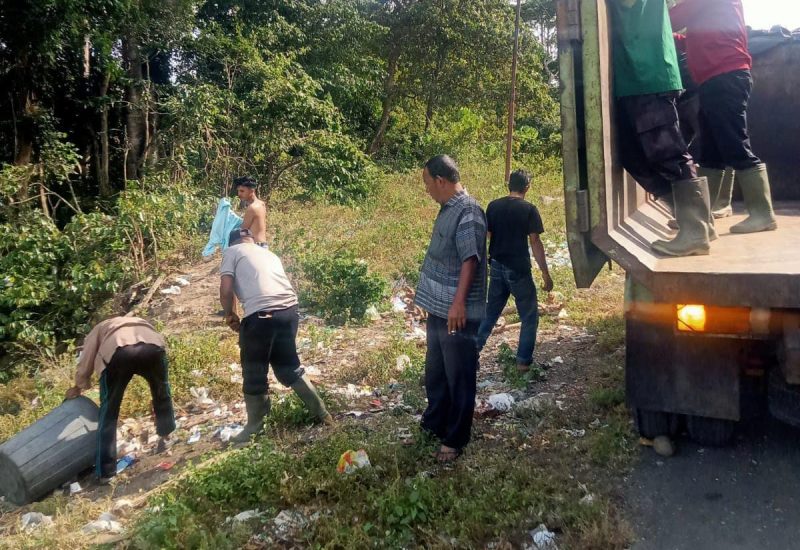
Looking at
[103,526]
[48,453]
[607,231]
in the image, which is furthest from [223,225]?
[607,231]

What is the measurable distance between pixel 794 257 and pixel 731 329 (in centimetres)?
43

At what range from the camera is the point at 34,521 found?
3328 millimetres

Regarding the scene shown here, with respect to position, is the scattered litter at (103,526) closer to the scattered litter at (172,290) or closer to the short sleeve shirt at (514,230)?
the short sleeve shirt at (514,230)

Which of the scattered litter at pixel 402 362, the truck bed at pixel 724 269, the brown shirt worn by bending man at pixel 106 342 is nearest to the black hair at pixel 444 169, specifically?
the truck bed at pixel 724 269

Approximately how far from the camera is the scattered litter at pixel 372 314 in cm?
613

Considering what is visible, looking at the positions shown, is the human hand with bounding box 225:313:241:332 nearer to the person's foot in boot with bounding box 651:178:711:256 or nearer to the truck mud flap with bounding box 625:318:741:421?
the truck mud flap with bounding box 625:318:741:421

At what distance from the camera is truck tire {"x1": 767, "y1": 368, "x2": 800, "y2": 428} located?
7.86 ft

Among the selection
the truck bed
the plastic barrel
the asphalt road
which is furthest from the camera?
the plastic barrel

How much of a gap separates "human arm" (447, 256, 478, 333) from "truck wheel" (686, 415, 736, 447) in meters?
1.19

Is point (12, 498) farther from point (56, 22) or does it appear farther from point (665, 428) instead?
point (56, 22)

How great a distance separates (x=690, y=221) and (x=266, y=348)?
240cm

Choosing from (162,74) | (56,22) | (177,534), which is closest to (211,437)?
(177,534)

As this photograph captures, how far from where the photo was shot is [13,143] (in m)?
10.1

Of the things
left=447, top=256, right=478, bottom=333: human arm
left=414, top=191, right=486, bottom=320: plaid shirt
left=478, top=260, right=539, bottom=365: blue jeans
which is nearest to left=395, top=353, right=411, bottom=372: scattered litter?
left=478, top=260, right=539, bottom=365: blue jeans
